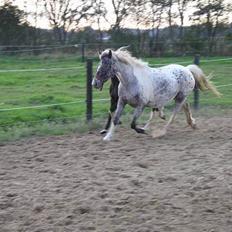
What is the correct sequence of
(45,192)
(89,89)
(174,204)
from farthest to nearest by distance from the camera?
(89,89)
(45,192)
(174,204)

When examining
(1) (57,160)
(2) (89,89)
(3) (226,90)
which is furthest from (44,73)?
(1) (57,160)

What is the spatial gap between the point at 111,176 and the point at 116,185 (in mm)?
366

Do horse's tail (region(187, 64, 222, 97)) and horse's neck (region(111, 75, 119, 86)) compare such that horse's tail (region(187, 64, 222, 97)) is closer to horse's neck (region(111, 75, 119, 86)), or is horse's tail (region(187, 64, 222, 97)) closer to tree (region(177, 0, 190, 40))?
horse's neck (region(111, 75, 119, 86))

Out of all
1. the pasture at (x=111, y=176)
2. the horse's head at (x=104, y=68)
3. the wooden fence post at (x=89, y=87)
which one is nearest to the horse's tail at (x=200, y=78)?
the pasture at (x=111, y=176)

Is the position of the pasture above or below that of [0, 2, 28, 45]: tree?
below

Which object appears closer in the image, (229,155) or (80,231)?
(80,231)

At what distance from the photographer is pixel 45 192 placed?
4.65m

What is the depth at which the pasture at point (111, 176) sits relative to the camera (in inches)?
156

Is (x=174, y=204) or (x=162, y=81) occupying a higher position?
(x=162, y=81)

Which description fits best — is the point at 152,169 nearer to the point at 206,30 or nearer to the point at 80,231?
the point at 80,231

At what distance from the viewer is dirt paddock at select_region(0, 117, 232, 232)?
12.9 feet

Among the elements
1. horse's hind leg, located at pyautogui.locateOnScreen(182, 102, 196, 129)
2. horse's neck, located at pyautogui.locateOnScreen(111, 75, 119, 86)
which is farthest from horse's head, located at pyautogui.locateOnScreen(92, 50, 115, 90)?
horse's hind leg, located at pyautogui.locateOnScreen(182, 102, 196, 129)

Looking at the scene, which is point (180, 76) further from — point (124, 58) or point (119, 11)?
point (119, 11)

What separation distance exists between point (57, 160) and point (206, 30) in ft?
72.4
